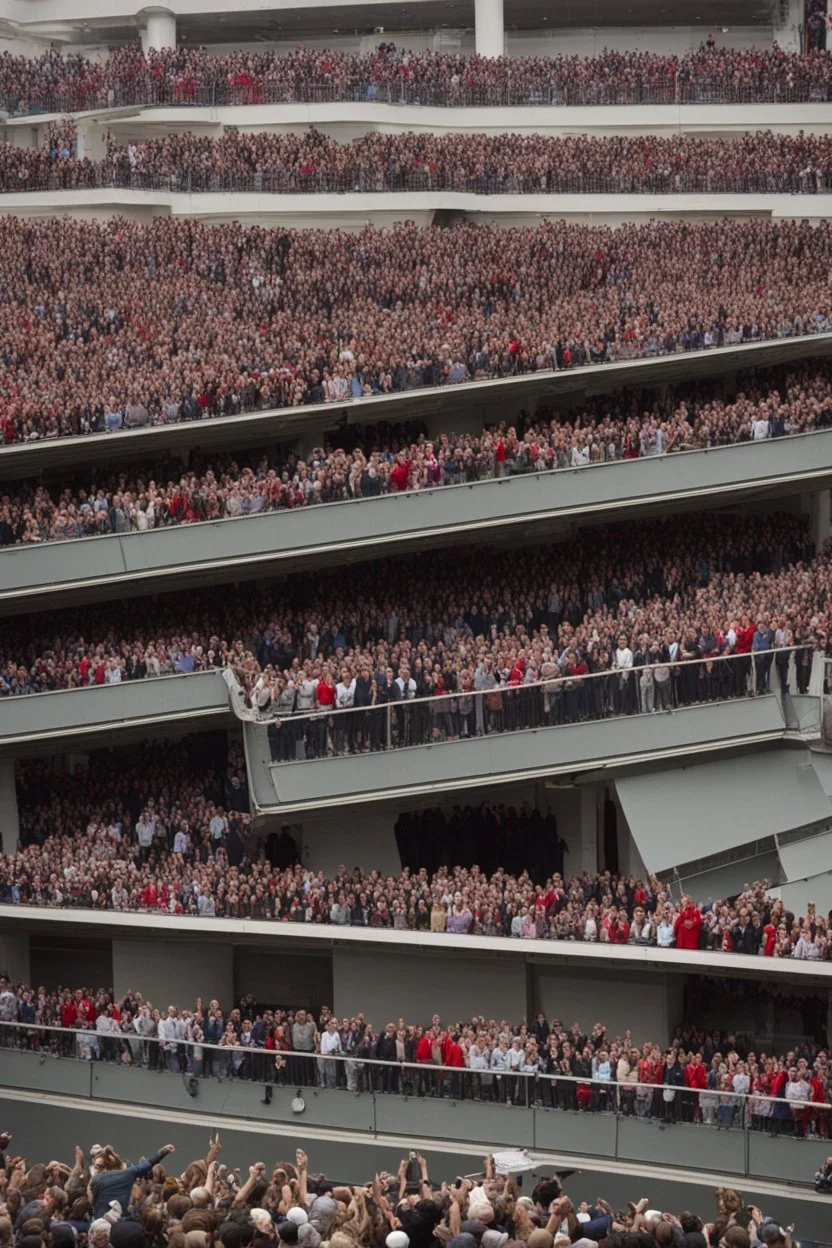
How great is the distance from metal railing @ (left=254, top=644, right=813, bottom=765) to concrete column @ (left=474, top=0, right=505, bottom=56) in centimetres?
2137

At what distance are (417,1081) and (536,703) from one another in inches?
218

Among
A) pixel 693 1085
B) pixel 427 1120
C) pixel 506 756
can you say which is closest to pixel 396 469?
pixel 506 756

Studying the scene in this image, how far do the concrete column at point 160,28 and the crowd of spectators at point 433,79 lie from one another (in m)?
1.13

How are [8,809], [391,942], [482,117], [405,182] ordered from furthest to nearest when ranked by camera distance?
[482,117]
[405,182]
[8,809]
[391,942]

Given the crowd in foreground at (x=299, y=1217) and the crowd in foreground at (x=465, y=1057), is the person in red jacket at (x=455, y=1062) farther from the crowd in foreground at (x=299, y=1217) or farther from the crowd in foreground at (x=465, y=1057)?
the crowd in foreground at (x=299, y=1217)

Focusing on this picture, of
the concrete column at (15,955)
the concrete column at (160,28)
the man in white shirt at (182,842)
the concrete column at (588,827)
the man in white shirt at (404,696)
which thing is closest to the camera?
the man in white shirt at (404,696)

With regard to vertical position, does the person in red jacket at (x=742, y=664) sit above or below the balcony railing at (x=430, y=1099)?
above

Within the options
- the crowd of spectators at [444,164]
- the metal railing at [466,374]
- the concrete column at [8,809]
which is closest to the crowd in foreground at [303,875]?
the concrete column at [8,809]

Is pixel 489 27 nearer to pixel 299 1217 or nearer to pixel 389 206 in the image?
pixel 389 206

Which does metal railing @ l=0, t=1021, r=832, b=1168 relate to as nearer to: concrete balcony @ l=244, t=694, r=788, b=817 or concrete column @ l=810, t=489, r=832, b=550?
concrete balcony @ l=244, t=694, r=788, b=817

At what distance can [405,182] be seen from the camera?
43.7 meters

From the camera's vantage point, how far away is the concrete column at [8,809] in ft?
111

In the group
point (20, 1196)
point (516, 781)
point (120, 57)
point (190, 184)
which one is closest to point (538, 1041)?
point (516, 781)

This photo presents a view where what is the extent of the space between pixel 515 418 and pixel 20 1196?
2248 cm
